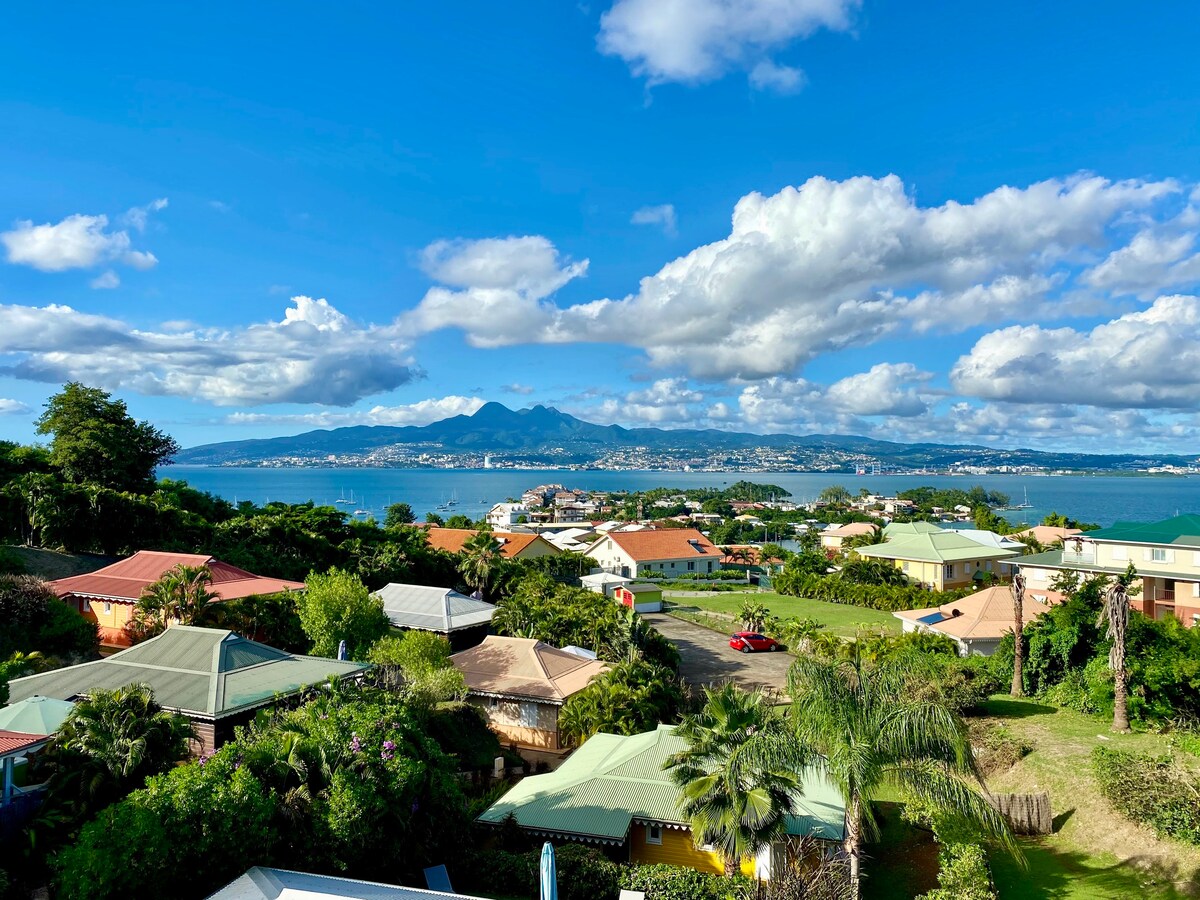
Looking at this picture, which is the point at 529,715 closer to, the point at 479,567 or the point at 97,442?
the point at 479,567

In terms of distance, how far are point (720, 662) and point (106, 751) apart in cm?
2347

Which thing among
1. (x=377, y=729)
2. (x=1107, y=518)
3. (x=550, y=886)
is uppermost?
(x=377, y=729)

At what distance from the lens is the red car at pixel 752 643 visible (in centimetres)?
3262

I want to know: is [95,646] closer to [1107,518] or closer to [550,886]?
[550,886]

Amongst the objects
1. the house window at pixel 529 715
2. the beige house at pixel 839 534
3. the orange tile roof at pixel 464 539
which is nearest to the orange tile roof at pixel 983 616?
the house window at pixel 529 715

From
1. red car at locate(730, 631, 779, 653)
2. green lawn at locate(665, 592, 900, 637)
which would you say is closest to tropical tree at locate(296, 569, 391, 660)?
red car at locate(730, 631, 779, 653)

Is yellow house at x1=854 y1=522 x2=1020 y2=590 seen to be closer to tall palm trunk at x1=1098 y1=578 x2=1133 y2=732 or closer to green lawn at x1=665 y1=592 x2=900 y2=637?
green lawn at x1=665 y1=592 x2=900 y2=637

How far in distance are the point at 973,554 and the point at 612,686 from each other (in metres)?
42.9

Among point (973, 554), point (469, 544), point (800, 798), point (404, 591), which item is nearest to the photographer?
point (800, 798)

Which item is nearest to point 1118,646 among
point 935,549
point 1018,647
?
point 1018,647

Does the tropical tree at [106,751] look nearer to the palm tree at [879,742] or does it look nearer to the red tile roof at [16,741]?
the red tile roof at [16,741]

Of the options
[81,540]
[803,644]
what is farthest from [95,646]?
[803,644]

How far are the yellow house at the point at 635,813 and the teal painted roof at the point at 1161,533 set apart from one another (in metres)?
25.8

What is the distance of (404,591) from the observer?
108 feet
